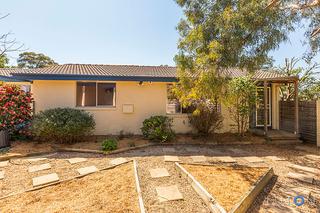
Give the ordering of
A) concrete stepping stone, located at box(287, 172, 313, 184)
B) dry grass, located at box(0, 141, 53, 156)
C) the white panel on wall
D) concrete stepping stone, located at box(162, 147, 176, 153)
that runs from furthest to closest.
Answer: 1. the white panel on wall
2. concrete stepping stone, located at box(162, 147, 176, 153)
3. dry grass, located at box(0, 141, 53, 156)
4. concrete stepping stone, located at box(287, 172, 313, 184)

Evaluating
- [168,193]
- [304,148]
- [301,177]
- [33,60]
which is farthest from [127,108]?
[33,60]

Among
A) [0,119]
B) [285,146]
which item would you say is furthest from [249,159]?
[0,119]

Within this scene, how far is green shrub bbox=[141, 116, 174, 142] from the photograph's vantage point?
7.23 meters

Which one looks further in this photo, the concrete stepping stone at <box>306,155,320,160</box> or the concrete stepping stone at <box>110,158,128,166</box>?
the concrete stepping stone at <box>306,155,320,160</box>

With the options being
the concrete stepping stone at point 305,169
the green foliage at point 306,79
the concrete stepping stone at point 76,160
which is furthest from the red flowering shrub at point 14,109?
the green foliage at point 306,79

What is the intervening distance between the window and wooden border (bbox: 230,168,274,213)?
21.6 feet

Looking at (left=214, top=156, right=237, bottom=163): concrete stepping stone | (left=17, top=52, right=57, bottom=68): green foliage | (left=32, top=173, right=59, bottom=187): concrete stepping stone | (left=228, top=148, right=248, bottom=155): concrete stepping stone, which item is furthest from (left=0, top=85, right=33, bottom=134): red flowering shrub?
(left=17, top=52, right=57, bottom=68): green foliage

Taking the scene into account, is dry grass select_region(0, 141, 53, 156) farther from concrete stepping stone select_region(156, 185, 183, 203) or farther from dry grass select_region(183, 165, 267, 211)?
dry grass select_region(183, 165, 267, 211)

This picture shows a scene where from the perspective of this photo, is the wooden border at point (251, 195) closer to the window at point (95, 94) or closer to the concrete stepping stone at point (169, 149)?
the concrete stepping stone at point (169, 149)

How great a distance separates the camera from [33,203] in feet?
10.1

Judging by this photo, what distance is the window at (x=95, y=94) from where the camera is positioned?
8.17 metres

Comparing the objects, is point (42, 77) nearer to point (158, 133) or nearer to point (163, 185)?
point (158, 133)

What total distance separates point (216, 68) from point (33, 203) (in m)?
5.02

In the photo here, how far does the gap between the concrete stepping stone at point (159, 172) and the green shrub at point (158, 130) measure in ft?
8.97
